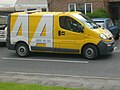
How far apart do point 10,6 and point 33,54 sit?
13.3 meters

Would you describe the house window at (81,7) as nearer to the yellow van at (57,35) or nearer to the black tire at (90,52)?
the yellow van at (57,35)

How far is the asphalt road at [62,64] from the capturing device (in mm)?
11998

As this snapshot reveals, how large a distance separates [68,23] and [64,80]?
15.4ft

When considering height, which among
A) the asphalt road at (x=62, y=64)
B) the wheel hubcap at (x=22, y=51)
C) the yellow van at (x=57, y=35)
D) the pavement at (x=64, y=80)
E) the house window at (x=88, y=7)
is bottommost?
the pavement at (x=64, y=80)

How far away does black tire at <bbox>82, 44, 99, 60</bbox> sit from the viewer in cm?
1430

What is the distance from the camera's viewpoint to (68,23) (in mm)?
14695

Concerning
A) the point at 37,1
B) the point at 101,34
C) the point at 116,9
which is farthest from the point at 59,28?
the point at 116,9

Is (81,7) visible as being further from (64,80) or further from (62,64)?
(64,80)

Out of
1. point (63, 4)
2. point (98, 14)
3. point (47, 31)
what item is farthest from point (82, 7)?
point (47, 31)

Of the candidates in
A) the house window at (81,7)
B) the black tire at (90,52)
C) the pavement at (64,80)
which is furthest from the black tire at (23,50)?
the house window at (81,7)

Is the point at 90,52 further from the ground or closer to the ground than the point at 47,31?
closer to the ground

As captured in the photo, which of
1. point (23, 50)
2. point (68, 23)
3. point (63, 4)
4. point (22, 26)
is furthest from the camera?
point (63, 4)

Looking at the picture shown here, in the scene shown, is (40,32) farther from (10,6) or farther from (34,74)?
(10,6)

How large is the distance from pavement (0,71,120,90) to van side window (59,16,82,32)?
3.64m
